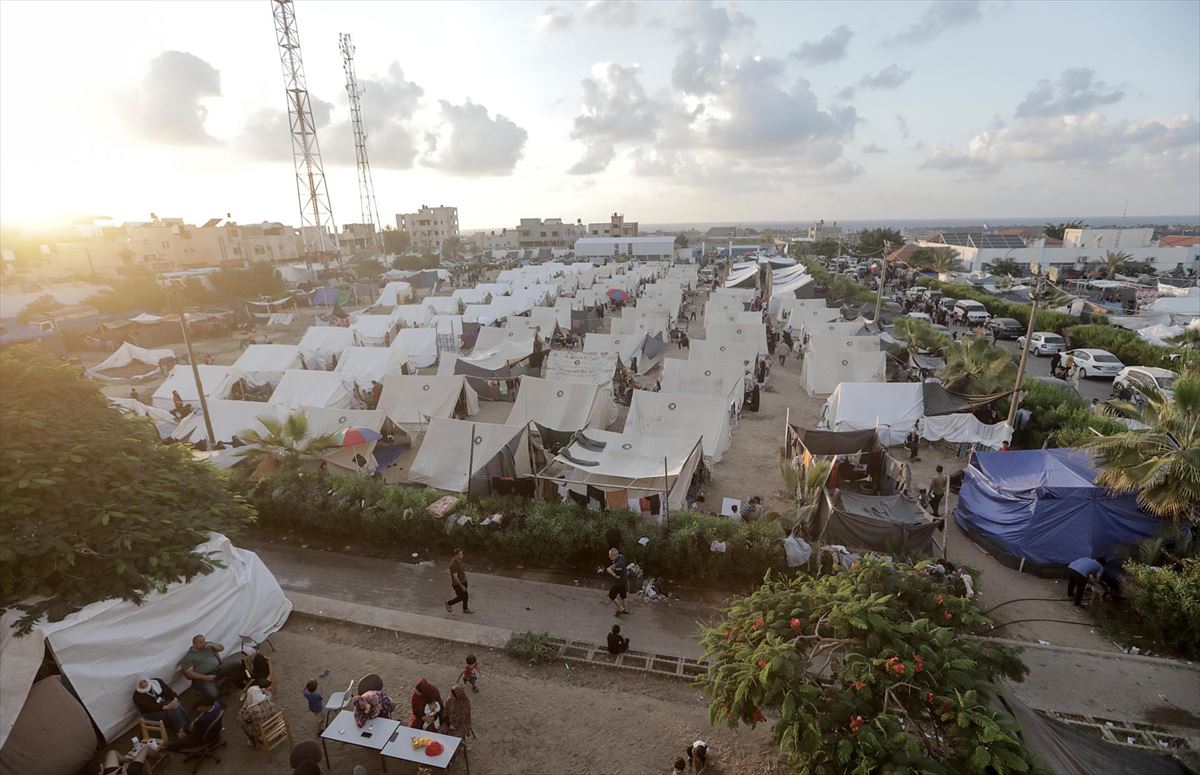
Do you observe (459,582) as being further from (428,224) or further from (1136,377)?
(428,224)

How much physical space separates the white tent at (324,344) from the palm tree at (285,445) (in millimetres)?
10315

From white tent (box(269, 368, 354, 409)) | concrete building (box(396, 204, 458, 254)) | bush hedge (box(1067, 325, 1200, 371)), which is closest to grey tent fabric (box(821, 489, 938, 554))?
bush hedge (box(1067, 325, 1200, 371))

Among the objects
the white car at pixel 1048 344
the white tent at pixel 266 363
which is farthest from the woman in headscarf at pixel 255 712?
the white car at pixel 1048 344

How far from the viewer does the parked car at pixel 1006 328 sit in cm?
2831

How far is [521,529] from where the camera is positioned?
10.2 meters

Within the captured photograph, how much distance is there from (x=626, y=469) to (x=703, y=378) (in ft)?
24.0

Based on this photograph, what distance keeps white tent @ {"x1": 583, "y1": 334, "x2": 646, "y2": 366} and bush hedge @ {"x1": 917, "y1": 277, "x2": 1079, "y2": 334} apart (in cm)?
1903

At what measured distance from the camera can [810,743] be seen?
449 cm

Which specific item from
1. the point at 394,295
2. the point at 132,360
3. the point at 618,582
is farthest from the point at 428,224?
the point at 618,582

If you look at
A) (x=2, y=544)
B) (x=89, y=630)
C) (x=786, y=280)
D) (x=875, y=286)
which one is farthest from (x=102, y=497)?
(x=875, y=286)

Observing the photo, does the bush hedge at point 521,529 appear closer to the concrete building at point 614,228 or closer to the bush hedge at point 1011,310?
the bush hedge at point 1011,310

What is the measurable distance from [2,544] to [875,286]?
1947 inches

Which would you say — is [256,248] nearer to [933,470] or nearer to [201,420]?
[201,420]

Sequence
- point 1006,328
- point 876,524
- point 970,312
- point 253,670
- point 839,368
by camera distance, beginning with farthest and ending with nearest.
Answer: point 970,312, point 1006,328, point 839,368, point 876,524, point 253,670
